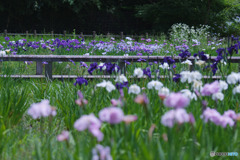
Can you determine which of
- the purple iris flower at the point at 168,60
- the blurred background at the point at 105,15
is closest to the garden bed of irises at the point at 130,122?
the purple iris flower at the point at 168,60

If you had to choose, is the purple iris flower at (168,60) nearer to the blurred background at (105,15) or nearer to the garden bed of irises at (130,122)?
the garden bed of irises at (130,122)

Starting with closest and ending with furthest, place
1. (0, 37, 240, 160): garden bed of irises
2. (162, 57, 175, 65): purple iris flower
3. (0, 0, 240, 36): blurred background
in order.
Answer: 1. (0, 37, 240, 160): garden bed of irises
2. (162, 57, 175, 65): purple iris flower
3. (0, 0, 240, 36): blurred background

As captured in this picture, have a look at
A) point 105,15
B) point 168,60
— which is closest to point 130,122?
point 168,60

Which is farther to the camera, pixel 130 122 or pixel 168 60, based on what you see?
pixel 168 60

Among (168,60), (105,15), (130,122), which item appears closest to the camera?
(130,122)

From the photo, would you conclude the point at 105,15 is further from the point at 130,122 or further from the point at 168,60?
the point at 130,122

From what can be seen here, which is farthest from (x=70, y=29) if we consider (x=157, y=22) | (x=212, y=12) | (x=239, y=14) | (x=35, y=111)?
(x=35, y=111)

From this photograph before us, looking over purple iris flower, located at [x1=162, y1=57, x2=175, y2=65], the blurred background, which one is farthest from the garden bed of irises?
the blurred background

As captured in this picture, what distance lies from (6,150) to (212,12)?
687 inches

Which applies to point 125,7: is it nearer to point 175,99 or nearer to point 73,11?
point 73,11

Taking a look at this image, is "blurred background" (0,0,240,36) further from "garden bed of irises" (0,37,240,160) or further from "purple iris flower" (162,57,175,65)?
"garden bed of irises" (0,37,240,160)

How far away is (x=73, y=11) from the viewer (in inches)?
787

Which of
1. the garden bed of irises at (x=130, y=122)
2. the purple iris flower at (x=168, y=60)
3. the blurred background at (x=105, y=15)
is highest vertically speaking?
the blurred background at (x=105, y=15)

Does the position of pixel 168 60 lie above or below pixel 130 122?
above
